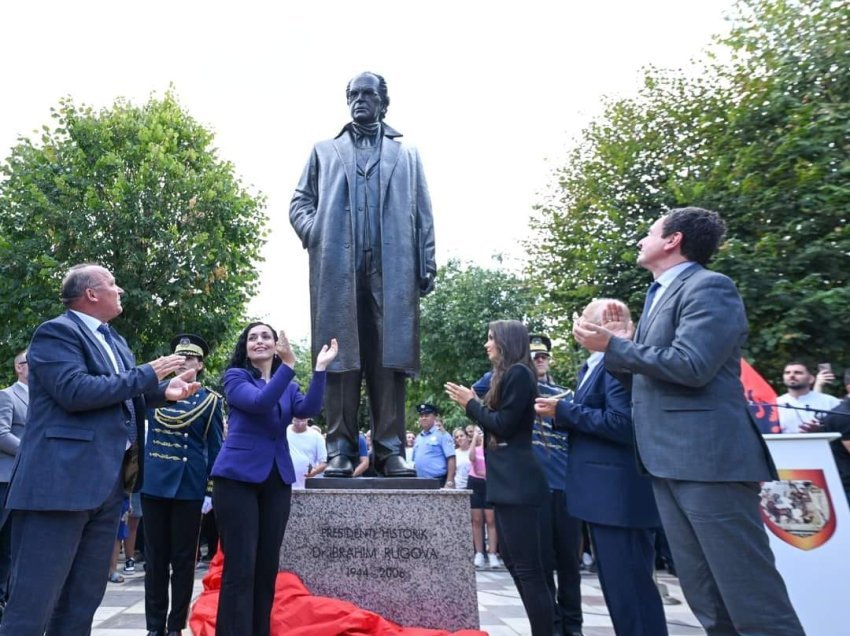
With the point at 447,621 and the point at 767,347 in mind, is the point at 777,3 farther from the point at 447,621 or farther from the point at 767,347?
the point at 447,621

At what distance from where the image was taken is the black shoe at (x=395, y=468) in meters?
4.75

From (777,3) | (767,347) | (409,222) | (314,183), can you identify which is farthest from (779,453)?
(777,3)

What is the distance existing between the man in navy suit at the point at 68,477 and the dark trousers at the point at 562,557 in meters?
2.76

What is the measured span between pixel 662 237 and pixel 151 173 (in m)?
18.5

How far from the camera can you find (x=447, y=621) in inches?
168

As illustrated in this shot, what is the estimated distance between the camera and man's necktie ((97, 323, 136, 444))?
369 centimetres

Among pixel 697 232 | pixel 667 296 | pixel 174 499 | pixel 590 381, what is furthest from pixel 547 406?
pixel 174 499

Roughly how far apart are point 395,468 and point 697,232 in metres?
2.44

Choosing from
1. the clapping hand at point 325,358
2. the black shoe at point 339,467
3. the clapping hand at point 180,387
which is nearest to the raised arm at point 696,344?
the clapping hand at point 325,358

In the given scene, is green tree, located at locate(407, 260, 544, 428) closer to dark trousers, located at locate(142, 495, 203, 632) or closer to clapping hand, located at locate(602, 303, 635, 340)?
dark trousers, located at locate(142, 495, 203, 632)

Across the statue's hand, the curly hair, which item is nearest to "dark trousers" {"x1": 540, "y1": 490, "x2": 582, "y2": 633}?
the statue's hand

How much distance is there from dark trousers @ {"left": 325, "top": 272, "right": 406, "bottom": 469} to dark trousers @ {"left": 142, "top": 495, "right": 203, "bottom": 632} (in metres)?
1.03

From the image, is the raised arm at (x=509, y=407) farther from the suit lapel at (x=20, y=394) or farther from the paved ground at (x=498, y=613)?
the suit lapel at (x=20, y=394)

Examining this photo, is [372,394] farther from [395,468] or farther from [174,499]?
[174,499]
